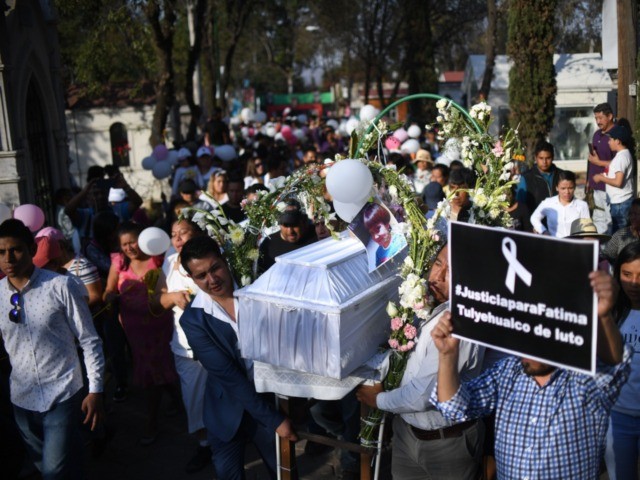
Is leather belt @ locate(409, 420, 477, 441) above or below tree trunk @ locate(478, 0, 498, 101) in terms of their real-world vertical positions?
below

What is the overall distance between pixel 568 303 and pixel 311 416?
135 inches

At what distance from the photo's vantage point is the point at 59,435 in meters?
4.21

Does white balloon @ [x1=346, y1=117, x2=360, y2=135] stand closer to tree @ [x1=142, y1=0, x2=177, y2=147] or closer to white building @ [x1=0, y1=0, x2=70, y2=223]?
white building @ [x1=0, y1=0, x2=70, y2=223]

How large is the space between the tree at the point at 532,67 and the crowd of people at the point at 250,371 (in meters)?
6.55

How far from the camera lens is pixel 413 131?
16.0 meters

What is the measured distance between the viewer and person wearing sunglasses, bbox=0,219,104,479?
4.17 m

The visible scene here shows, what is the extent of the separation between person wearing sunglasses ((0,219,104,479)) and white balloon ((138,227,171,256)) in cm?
162

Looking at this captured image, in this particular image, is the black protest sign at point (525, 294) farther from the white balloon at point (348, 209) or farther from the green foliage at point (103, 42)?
the green foliage at point (103, 42)

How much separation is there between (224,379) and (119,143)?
67.7 feet

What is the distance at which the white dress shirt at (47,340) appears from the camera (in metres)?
4.18

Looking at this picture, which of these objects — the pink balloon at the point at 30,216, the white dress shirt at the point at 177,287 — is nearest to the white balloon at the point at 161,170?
the pink balloon at the point at 30,216

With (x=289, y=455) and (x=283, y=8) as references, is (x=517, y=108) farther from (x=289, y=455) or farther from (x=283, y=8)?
(x=283, y=8)

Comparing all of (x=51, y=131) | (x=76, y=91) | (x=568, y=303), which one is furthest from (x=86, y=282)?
(x=76, y=91)

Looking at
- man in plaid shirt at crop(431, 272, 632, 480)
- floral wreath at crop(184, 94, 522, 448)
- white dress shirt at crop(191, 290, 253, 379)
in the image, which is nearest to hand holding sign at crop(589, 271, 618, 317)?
man in plaid shirt at crop(431, 272, 632, 480)
